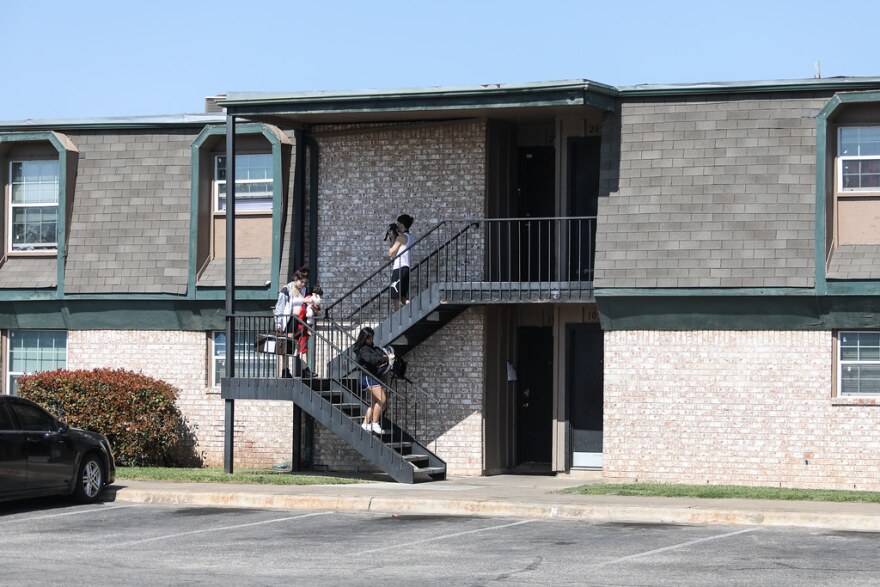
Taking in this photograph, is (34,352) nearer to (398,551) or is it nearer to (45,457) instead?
(45,457)

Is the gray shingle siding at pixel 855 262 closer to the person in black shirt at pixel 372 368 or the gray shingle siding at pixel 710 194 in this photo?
the gray shingle siding at pixel 710 194

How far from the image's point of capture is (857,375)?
20.5 m

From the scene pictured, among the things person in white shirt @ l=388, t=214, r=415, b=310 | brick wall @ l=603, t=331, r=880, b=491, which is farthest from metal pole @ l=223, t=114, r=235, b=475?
brick wall @ l=603, t=331, r=880, b=491

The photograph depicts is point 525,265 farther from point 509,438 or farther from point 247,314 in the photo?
point 247,314

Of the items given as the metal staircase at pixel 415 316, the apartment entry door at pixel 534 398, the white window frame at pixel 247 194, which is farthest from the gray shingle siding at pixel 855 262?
the white window frame at pixel 247 194

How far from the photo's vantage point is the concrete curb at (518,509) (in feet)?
53.5

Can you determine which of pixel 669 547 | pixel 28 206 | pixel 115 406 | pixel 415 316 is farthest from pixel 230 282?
pixel 669 547

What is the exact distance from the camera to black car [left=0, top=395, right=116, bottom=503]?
1741 centimetres

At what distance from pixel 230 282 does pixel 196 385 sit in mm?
2586

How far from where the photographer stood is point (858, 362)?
20531 millimetres

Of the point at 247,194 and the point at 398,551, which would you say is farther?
the point at 247,194

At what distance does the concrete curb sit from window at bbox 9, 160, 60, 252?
730cm

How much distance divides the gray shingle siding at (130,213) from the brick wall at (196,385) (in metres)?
0.88

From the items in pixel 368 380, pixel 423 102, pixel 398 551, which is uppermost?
pixel 423 102
